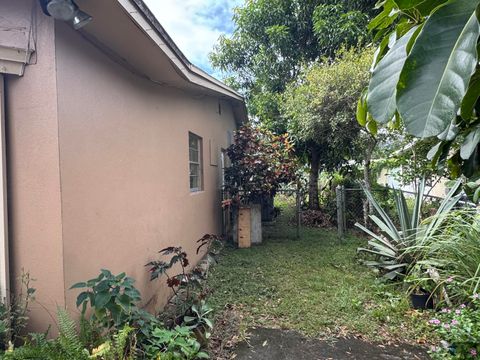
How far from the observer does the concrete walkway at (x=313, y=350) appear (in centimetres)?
292

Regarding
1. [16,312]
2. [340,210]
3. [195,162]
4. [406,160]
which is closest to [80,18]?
[16,312]

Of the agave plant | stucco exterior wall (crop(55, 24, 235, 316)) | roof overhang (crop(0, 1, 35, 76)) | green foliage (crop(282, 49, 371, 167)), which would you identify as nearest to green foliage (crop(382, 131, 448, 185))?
green foliage (crop(282, 49, 371, 167))

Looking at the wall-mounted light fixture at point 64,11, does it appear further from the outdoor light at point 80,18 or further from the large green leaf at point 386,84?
the large green leaf at point 386,84

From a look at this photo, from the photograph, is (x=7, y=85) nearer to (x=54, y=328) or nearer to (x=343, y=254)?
(x=54, y=328)

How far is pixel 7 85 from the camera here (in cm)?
212

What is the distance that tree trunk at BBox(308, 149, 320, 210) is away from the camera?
10273 millimetres

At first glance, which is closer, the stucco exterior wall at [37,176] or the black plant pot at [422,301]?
the stucco exterior wall at [37,176]

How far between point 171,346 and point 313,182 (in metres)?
8.80

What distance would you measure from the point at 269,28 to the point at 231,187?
5.93 metres

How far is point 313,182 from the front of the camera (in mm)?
10477

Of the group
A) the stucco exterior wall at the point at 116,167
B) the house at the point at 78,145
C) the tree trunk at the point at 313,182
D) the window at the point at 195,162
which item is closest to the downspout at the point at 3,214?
the house at the point at 78,145

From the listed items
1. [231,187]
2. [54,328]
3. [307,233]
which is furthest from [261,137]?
[54,328]

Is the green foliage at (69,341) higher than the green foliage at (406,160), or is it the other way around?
the green foliage at (406,160)

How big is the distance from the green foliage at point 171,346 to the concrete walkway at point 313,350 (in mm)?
667
